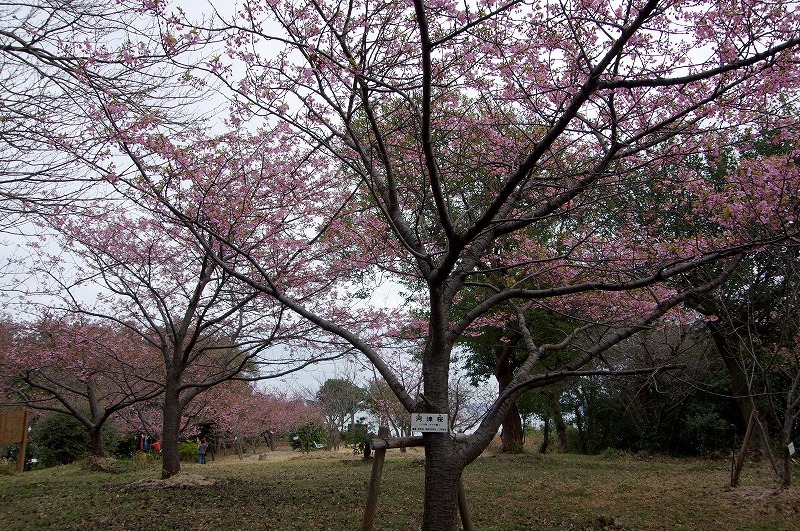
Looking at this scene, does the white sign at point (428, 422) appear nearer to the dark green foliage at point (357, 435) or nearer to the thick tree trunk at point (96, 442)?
the thick tree trunk at point (96, 442)

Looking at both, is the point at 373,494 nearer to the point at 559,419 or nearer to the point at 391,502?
the point at 391,502

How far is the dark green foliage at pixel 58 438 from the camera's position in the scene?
1525 cm

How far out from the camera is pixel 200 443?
19.6m

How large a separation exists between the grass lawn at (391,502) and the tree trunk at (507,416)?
4.80m

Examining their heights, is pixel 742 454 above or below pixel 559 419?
above

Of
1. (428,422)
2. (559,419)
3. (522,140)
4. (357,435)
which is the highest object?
(522,140)

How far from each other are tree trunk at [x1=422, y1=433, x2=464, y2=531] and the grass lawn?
1555 mm

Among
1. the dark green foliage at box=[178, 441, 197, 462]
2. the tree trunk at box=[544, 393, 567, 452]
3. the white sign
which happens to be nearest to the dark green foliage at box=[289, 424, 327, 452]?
the dark green foliage at box=[178, 441, 197, 462]

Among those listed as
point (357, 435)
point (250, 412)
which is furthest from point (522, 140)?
point (250, 412)

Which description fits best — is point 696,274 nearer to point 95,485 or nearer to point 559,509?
point 559,509

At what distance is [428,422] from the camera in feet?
13.2

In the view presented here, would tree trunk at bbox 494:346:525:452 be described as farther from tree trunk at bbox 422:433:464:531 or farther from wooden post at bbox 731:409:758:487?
tree trunk at bbox 422:433:464:531

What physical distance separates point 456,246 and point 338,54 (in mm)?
1975

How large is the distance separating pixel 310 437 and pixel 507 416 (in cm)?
1185
